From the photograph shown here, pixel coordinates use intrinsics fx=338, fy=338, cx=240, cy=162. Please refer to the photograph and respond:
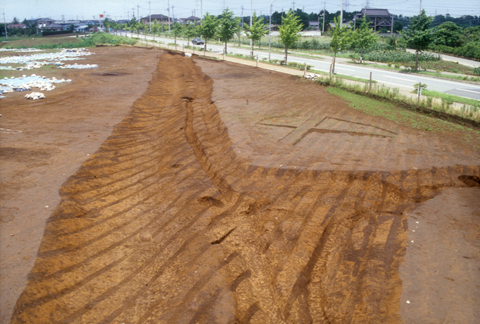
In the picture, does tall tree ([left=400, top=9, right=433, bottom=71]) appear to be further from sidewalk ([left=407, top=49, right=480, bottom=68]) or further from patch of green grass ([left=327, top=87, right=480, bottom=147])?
patch of green grass ([left=327, top=87, right=480, bottom=147])

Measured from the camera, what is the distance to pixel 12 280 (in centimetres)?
502

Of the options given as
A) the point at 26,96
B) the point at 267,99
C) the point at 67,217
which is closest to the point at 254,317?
the point at 67,217

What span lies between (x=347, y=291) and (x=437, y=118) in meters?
12.8

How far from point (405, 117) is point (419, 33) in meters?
18.8

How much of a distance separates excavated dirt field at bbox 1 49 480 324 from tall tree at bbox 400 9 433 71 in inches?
807

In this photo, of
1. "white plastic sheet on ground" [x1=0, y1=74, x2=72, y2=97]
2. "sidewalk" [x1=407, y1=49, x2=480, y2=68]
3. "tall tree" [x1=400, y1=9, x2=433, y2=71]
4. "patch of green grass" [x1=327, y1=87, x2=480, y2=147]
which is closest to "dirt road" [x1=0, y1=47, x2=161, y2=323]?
"white plastic sheet on ground" [x1=0, y1=74, x2=72, y2=97]

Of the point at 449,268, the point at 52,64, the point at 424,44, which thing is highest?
the point at 424,44

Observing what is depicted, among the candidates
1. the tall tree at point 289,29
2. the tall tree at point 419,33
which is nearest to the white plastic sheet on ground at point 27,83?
the tall tree at point 289,29

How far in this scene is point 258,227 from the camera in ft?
24.0

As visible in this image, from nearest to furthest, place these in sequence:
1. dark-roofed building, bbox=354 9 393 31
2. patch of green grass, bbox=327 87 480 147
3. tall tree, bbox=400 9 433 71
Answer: patch of green grass, bbox=327 87 480 147 < tall tree, bbox=400 9 433 71 < dark-roofed building, bbox=354 9 393 31

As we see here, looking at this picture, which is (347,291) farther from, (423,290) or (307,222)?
(307,222)

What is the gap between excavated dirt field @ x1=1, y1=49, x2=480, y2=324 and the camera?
201 inches

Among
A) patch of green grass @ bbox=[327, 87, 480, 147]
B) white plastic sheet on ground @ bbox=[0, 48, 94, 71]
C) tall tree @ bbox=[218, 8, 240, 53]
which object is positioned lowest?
patch of green grass @ bbox=[327, 87, 480, 147]

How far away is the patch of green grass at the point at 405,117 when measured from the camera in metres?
13.3
